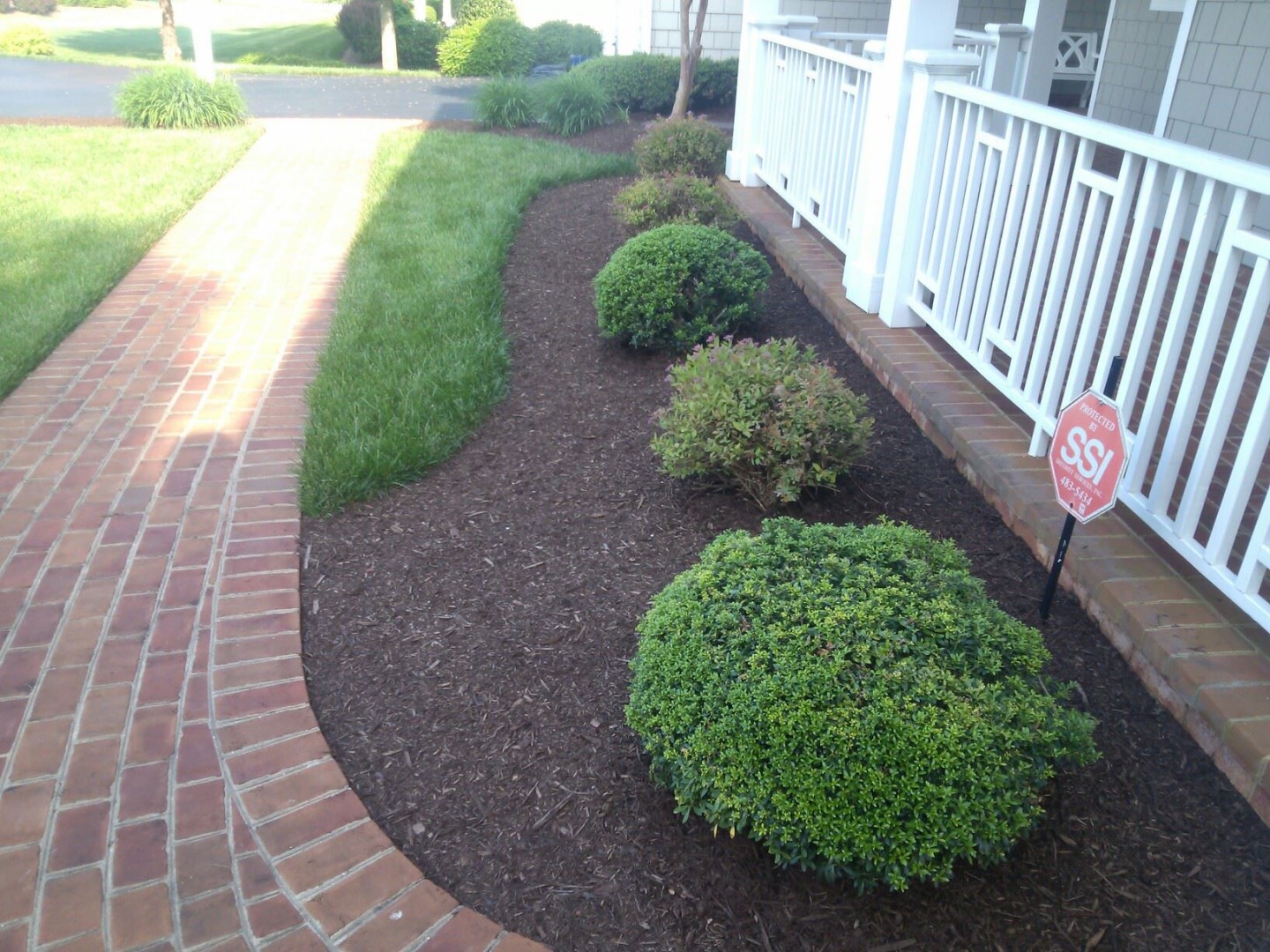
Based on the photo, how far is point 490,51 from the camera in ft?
66.5

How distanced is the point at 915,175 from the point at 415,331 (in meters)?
2.76

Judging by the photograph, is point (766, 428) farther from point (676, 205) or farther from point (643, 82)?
point (643, 82)

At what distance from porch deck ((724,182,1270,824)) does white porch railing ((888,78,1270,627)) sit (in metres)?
0.14

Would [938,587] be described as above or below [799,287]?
above

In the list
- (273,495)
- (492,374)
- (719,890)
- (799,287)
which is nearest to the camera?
(719,890)

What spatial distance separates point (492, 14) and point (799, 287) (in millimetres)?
20078

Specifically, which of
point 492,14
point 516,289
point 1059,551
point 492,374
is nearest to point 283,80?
point 492,14

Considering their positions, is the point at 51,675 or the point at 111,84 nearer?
the point at 51,675

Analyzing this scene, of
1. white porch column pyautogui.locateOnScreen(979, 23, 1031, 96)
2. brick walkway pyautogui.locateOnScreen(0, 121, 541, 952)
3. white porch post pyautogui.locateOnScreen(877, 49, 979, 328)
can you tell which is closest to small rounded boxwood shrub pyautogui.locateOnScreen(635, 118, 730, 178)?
white porch column pyautogui.locateOnScreen(979, 23, 1031, 96)

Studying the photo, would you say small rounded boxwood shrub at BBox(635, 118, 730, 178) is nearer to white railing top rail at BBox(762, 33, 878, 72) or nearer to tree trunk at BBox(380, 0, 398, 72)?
white railing top rail at BBox(762, 33, 878, 72)

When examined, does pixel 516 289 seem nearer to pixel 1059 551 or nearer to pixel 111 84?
pixel 1059 551

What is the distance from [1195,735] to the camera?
251cm

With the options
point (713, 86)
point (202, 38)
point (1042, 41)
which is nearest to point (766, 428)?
point (1042, 41)

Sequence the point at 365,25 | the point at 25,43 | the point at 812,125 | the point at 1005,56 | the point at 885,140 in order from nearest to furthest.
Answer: the point at 885,140 < the point at 812,125 < the point at 1005,56 < the point at 25,43 < the point at 365,25
